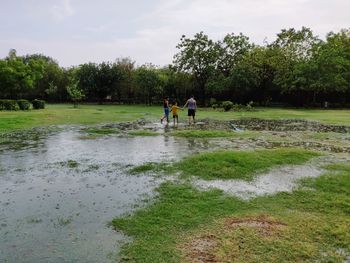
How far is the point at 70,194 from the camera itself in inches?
350

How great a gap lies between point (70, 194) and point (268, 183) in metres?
5.20

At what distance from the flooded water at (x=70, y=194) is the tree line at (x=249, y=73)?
38.1 metres

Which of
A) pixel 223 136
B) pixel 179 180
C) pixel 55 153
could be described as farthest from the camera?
pixel 223 136

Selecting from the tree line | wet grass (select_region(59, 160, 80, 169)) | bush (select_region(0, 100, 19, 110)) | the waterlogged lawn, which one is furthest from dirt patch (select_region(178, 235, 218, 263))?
the tree line

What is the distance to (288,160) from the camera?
40.6 feet

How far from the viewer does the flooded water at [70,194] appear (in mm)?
5918

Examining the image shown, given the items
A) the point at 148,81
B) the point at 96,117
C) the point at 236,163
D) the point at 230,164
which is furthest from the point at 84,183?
the point at 148,81

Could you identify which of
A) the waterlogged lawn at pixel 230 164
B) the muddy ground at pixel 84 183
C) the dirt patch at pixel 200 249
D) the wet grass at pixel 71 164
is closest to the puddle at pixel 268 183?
the muddy ground at pixel 84 183

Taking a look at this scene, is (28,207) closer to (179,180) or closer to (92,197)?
(92,197)

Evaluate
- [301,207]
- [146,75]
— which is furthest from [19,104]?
[301,207]

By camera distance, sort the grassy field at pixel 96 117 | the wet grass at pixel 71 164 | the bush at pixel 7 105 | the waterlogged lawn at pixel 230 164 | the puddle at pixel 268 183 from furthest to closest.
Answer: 1. the bush at pixel 7 105
2. the grassy field at pixel 96 117
3. the wet grass at pixel 71 164
4. the waterlogged lawn at pixel 230 164
5. the puddle at pixel 268 183

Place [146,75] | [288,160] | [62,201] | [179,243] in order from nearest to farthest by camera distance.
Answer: [179,243]
[62,201]
[288,160]
[146,75]

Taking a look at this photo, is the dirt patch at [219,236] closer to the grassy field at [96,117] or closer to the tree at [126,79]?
the grassy field at [96,117]

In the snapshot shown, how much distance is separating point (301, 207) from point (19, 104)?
1641 inches
